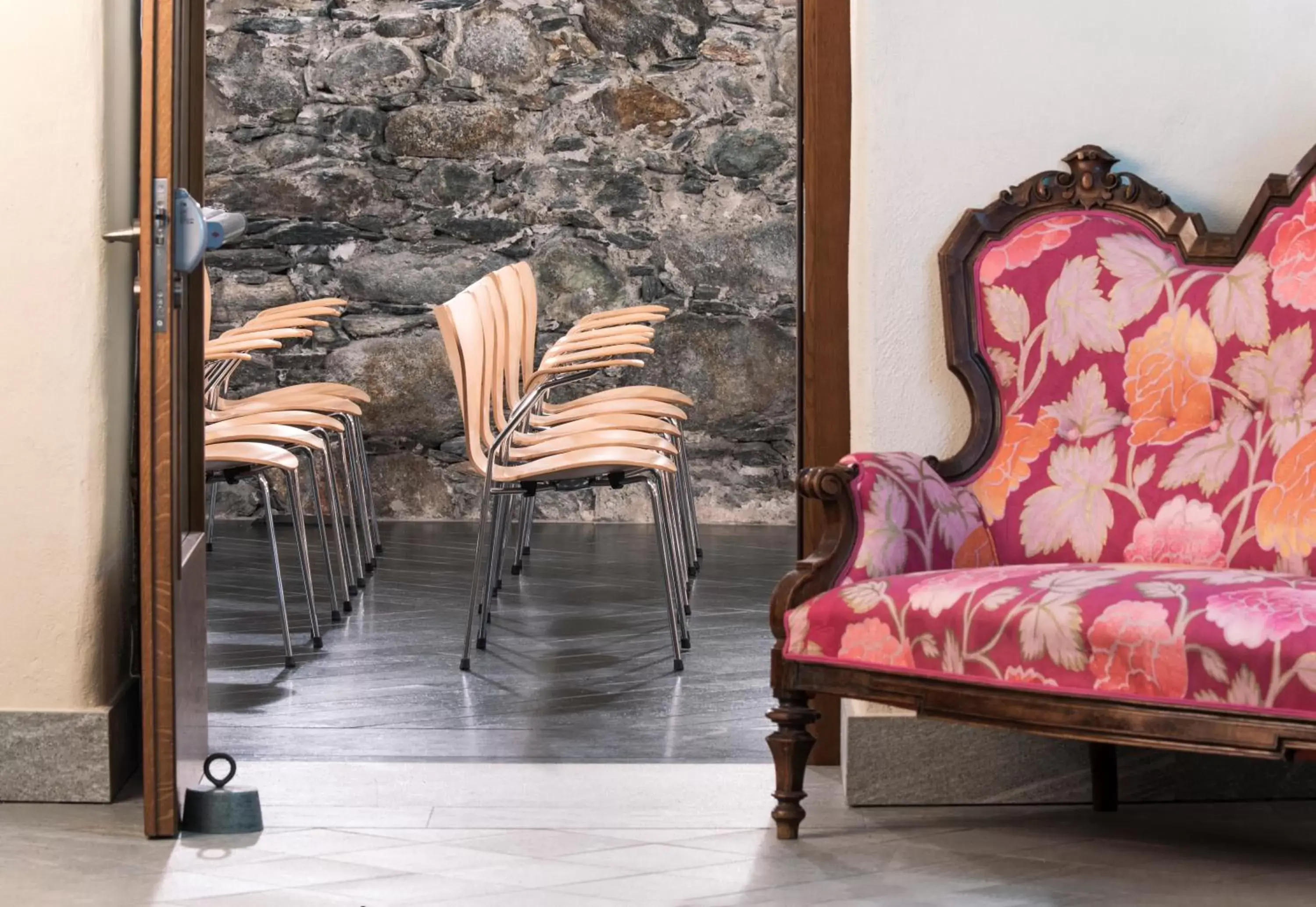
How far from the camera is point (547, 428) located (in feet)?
15.7

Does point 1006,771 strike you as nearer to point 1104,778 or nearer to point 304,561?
point 1104,778

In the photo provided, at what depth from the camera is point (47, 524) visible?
2.65m

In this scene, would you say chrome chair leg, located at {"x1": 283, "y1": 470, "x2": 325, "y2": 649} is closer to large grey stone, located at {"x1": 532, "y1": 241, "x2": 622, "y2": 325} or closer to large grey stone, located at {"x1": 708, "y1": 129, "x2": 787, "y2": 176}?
large grey stone, located at {"x1": 532, "y1": 241, "x2": 622, "y2": 325}

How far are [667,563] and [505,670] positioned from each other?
46cm

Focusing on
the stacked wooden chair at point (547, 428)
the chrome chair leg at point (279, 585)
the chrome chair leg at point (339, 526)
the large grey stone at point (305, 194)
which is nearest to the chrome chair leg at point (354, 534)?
the chrome chair leg at point (339, 526)

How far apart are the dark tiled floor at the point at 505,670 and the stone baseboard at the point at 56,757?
1.07 feet

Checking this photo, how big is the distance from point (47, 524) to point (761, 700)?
151 centimetres

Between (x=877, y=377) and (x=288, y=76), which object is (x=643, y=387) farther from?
(x=288, y=76)

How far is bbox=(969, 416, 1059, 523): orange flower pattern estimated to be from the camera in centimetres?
262

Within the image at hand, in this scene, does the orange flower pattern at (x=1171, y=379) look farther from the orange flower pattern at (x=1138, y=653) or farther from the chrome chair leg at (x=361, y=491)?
the chrome chair leg at (x=361, y=491)

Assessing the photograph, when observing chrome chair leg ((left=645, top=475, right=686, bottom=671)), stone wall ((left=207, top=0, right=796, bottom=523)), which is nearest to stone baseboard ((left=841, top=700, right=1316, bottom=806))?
chrome chair leg ((left=645, top=475, right=686, bottom=671))

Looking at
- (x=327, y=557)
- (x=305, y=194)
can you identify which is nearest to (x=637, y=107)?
(x=305, y=194)

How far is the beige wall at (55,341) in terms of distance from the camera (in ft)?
8.58

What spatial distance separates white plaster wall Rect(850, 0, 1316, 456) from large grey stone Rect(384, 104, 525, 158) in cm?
460
